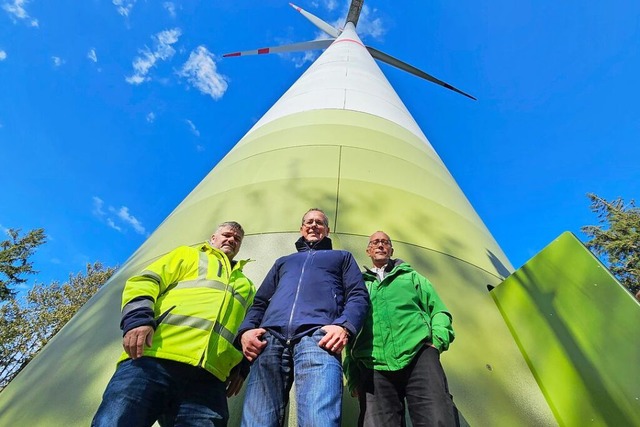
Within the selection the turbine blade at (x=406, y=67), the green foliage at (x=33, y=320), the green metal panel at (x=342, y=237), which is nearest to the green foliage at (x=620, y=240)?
the turbine blade at (x=406, y=67)

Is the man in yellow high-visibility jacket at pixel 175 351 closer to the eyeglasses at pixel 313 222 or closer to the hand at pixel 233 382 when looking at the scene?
the hand at pixel 233 382

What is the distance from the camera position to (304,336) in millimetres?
2062

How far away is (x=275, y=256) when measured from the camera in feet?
11.3

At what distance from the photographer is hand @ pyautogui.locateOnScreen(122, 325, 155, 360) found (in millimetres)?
1967

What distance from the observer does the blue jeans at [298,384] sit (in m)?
1.83

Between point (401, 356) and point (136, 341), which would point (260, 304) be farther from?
point (401, 356)

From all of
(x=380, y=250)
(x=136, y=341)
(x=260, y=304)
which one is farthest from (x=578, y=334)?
(x=136, y=341)

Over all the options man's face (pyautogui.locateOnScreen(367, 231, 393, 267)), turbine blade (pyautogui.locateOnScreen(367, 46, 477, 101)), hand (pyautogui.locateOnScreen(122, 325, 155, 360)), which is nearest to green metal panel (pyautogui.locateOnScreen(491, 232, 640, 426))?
man's face (pyautogui.locateOnScreen(367, 231, 393, 267))

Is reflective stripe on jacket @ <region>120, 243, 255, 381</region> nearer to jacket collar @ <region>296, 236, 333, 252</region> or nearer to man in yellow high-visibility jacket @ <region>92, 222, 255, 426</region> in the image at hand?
man in yellow high-visibility jacket @ <region>92, 222, 255, 426</region>

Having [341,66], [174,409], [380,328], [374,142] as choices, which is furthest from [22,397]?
[341,66]

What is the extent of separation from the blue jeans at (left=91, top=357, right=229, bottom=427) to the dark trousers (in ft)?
2.50

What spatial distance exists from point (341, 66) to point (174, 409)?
8.96m

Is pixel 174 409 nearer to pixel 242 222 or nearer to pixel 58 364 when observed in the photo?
pixel 58 364

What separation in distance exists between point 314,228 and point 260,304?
2.23ft
